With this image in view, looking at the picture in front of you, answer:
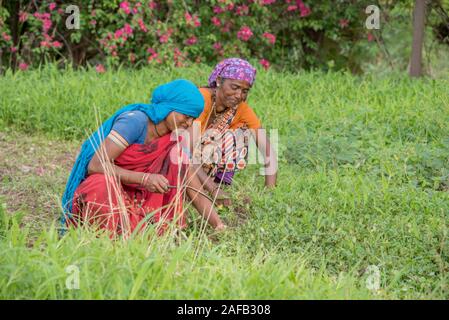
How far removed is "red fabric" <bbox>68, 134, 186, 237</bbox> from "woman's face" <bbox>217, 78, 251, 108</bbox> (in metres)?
0.69

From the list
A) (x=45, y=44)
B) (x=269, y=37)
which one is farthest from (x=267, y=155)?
(x=269, y=37)

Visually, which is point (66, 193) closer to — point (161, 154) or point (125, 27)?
point (161, 154)

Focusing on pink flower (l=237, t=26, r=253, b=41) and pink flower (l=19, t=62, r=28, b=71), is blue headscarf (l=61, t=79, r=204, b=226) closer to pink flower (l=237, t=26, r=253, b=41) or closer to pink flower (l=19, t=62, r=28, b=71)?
pink flower (l=19, t=62, r=28, b=71)

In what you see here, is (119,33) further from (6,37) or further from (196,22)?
(6,37)

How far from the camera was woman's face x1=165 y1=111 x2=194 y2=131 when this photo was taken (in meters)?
4.79

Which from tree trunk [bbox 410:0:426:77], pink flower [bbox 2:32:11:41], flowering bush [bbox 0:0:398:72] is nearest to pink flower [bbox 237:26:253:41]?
flowering bush [bbox 0:0:398:72]

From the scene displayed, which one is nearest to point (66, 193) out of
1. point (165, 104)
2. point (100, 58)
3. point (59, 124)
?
point (165, 104)

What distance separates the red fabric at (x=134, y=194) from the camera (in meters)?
4.72

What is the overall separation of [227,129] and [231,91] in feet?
1.04

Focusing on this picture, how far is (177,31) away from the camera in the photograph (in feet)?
30.7

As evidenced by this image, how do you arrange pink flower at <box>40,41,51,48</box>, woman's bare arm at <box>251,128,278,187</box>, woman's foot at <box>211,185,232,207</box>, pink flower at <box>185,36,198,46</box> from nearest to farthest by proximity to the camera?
woman's foot at <box>211,185,232,207</box>, woman's bare arm at <box>251,128,278,187</box>, pink flower at <box>40,41,51,48</box>, pink flower at <box>185,36,198,46</box>

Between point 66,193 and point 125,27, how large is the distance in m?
4.48

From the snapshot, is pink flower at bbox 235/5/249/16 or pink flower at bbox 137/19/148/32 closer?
pink flower at bbox 137/19/148/32

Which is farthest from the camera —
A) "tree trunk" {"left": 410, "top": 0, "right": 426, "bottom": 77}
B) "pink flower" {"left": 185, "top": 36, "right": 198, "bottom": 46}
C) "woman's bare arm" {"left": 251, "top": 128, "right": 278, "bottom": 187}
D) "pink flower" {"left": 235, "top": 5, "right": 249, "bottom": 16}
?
"pink flower" {"left": 235, "top": 5, "right": 249, "bottom": 16}
